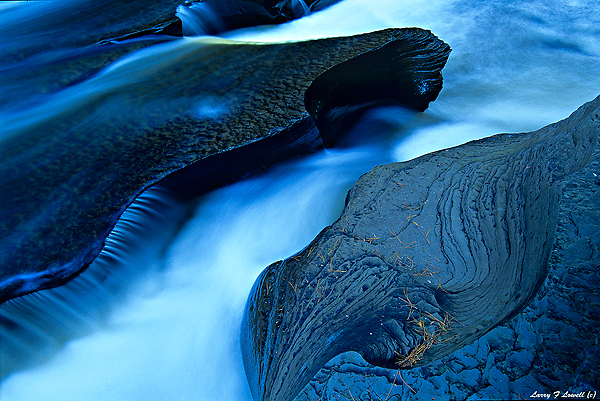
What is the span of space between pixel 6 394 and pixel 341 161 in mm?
3052

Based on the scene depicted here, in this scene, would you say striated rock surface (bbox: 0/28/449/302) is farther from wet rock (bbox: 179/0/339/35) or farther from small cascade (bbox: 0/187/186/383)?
wet rock (bbox: 179/0/339/35)

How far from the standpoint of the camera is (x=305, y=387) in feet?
5.93

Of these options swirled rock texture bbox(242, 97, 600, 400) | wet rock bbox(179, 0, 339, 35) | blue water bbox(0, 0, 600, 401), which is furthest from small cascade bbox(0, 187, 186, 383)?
wet rock bbox(179, 0, 339, 35)

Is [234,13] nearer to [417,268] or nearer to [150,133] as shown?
[150,133]

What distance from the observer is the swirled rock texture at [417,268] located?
1.96m

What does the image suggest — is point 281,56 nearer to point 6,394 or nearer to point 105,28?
point 105,28

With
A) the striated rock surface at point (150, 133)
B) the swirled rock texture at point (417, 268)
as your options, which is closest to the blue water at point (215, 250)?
the striated rock surface at point (150, 133)

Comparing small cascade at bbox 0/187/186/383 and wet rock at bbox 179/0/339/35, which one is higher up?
Answer: wet rock at bbox 179/0/339/35

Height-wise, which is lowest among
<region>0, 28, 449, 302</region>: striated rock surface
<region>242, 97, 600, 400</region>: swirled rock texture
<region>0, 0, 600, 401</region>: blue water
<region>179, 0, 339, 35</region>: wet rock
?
<region>0, 0, 600, 401</region>: blue water

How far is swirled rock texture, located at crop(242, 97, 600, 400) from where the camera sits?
77.2 inches

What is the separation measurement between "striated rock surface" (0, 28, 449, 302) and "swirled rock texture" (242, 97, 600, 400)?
114cm

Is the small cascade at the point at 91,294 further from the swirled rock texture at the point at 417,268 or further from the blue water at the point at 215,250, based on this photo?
the swirled rock texture at the point at 417,268

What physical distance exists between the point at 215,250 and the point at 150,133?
1.25 meters

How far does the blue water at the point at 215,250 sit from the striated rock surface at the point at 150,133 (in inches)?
6.4
